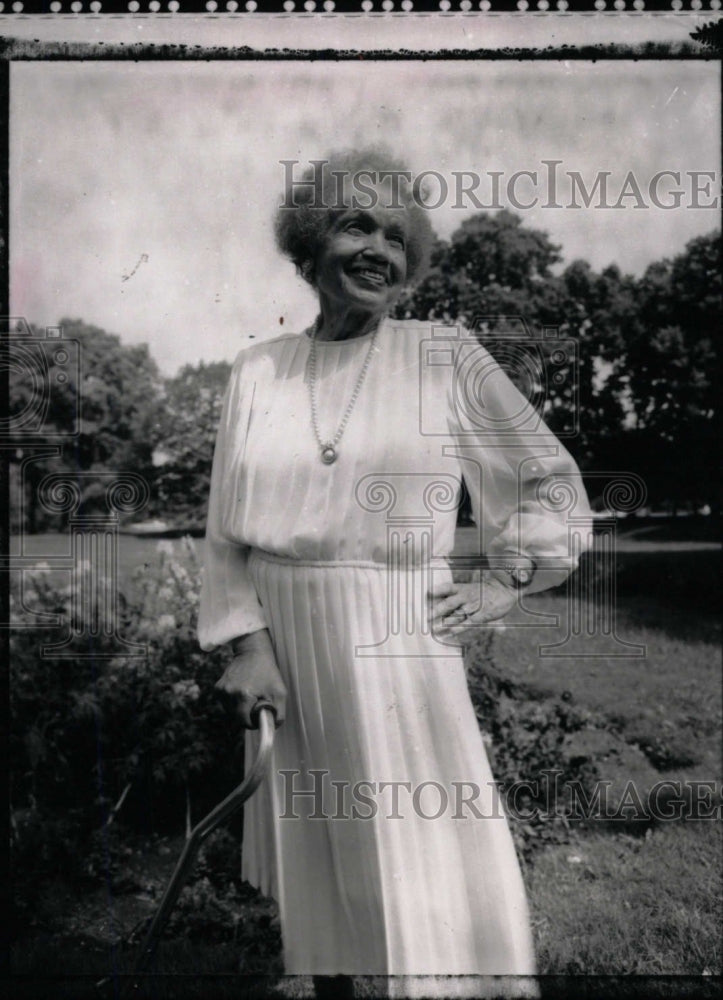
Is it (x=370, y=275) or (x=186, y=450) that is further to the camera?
(x=186, y=450)

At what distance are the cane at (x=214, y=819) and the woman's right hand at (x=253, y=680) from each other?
2 cm

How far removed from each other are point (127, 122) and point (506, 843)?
222 centimetres

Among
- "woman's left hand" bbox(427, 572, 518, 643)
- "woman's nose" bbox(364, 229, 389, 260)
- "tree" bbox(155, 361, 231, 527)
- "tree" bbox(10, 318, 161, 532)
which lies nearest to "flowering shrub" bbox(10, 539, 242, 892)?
"tree" bbox(155, 361, 231, 527)

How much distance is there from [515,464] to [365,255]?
24.2 inches

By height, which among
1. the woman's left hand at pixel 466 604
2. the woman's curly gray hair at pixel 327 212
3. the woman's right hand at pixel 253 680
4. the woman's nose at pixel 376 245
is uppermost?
the woman's curly gray hair at pixel 327 212

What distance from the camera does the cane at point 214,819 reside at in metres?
1.70

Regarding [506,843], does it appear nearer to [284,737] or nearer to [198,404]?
[284,737]

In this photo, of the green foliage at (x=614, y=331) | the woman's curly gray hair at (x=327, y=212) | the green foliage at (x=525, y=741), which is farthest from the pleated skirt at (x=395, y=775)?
the green foliage at (x=614, y=331)

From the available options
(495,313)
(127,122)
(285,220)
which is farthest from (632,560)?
(127,122)

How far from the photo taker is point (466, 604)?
1.93 m

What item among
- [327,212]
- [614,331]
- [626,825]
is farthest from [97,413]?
[626,825]

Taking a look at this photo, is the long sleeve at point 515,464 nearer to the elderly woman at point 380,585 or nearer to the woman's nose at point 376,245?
the elderly woman at point 380,585

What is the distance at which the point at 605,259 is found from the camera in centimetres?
267

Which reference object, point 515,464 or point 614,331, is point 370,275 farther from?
point 614,331
